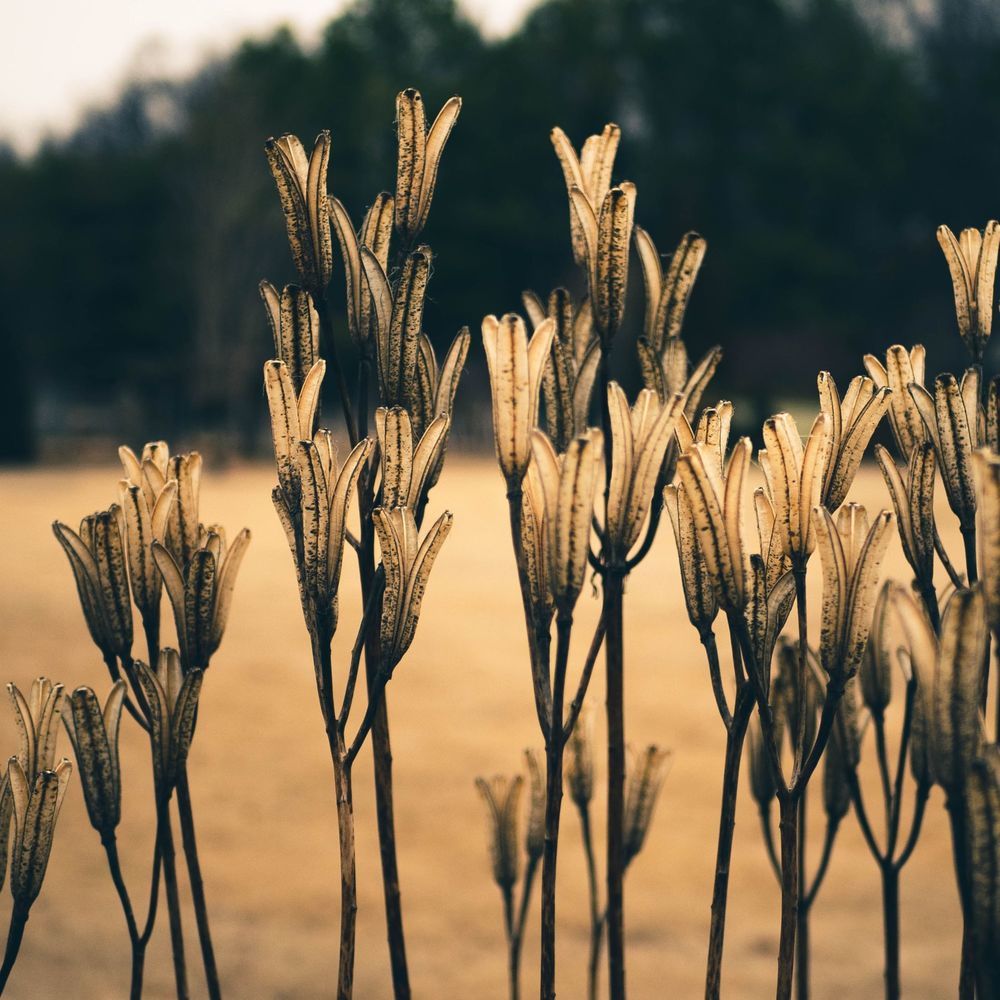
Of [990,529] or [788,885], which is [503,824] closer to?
[788,885]

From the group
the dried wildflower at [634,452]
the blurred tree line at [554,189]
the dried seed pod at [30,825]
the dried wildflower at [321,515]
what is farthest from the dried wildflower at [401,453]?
the blurred tree line at [554,189]

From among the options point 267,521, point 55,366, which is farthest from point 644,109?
point 267,521

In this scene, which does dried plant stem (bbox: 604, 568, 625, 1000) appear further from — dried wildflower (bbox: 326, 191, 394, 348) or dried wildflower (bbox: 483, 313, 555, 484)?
dried wildflower (bbox: 326, 191, 394, 348)

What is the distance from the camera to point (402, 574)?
77 cm

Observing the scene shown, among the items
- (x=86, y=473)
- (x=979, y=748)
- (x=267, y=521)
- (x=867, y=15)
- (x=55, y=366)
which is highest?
(x=867, y=15)

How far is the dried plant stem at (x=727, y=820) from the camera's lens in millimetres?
764

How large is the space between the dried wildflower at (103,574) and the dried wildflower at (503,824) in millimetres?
472

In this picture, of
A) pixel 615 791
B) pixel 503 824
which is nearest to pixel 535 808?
pixel 503 824

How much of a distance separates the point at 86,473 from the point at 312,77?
43.1ft

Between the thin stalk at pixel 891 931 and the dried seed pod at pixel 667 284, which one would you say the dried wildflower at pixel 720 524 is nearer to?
the dried seed pod at pixel 667 284

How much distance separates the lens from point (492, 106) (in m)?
19.6

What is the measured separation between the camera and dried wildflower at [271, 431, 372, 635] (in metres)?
0.76

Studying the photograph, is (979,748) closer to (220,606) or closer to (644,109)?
(220,606)

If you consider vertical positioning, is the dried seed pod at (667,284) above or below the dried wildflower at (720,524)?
above
